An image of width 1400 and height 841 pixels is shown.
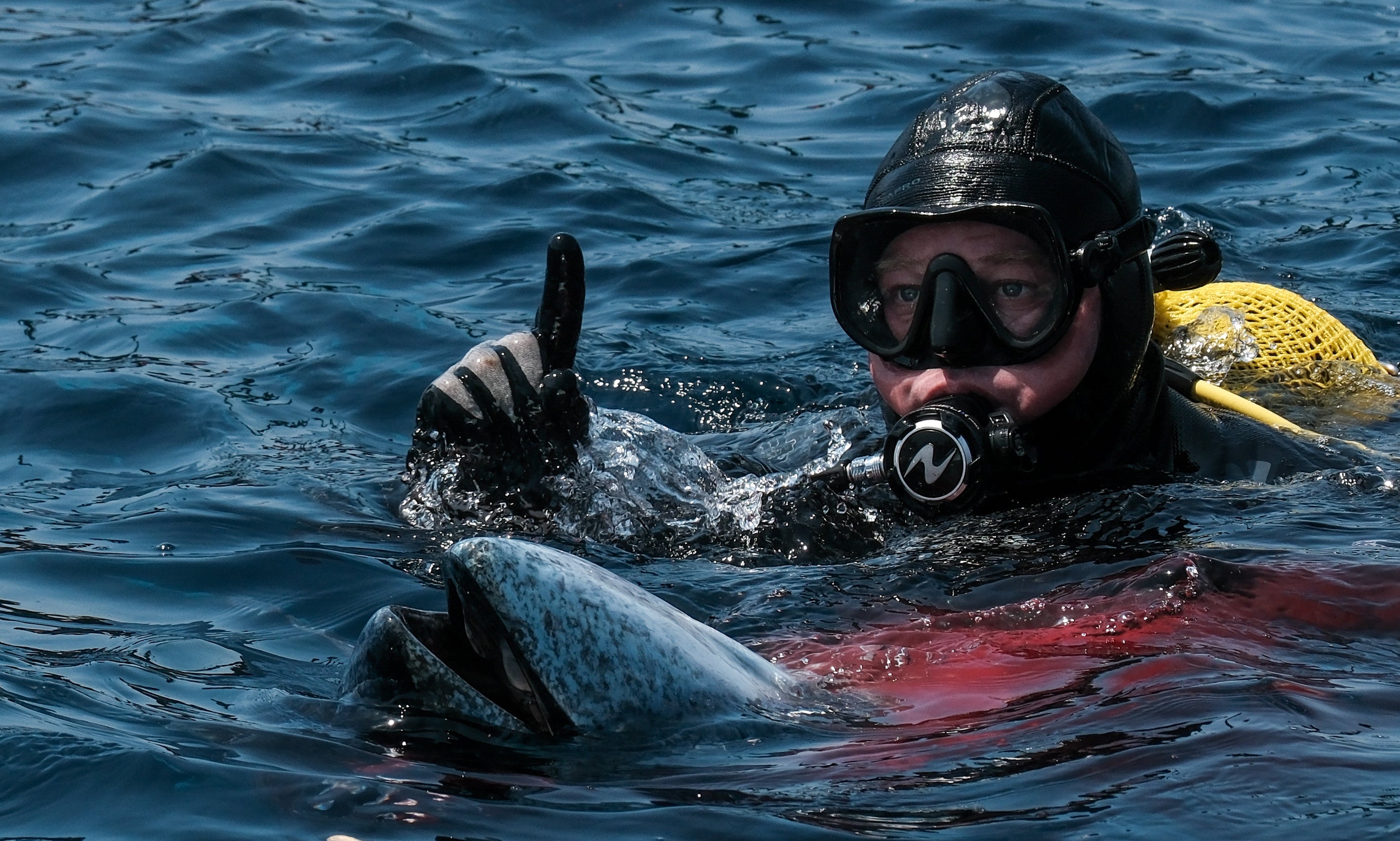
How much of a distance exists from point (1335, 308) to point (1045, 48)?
4.06 metres

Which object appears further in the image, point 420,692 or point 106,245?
point 106,245

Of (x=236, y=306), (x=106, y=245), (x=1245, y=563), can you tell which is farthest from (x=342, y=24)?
(x=1245, y=563)

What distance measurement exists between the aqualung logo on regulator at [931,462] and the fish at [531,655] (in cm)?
120

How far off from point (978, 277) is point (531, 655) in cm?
175

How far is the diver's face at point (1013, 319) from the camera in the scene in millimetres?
3570

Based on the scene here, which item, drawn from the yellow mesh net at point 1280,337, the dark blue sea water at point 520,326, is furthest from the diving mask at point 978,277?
the yellow mesh net at point 1280,337

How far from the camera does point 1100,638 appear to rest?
2.82 meters

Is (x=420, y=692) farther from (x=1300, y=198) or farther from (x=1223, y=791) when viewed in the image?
(x=1300, y=198)

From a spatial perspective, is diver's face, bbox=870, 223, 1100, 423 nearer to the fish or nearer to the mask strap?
the mask strap

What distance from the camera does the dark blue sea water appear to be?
7.19 feet

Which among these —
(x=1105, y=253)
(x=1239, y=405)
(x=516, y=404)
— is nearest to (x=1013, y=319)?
(x=1105, y=253)

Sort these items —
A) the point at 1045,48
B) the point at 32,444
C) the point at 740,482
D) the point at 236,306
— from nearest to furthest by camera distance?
the point at 740,482 < the point at 32,444 < the point at 236,306 < the point at 1045,48

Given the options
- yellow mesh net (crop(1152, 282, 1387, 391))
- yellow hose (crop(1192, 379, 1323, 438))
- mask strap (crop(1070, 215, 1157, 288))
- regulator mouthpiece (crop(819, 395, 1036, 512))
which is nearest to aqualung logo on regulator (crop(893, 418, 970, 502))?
regulator mouthpiece (crop(819, 395, 1036, 512))

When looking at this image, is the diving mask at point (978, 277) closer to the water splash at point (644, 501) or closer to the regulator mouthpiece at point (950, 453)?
the regulator mouthpiece at point (950, 453)
